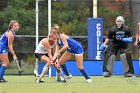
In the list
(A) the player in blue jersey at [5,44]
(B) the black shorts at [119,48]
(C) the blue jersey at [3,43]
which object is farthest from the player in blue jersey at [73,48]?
(B) the black shorts at [119,48]

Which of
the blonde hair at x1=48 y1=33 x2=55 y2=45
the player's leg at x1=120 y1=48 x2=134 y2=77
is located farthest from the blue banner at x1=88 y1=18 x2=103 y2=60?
the blonde hair at x1=48 y1=33 x2=55 y2=45

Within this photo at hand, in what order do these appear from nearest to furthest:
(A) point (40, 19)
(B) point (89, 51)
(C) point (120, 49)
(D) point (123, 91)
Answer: (D) point (123, 91), (C) point (120, 49), (B) point (89, 51), (A) point (40, 19)

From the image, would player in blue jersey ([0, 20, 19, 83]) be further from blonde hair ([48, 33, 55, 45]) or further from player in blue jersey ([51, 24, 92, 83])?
player in blue jersey ([51, 24, 92, 83])

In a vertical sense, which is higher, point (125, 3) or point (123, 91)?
point (125, 3)

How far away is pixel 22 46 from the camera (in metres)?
23.9

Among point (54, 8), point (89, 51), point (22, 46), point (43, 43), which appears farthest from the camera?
point (54, 8)

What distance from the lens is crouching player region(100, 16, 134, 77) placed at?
683 inches

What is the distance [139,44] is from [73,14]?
10.3 m

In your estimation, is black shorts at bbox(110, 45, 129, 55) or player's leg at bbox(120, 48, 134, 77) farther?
player's leg at bbox(120, 48, 134, 77)

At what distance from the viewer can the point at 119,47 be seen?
1788 centimetres

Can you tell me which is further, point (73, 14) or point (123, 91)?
point (73, 14)

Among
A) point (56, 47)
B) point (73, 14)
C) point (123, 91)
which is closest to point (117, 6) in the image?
point (73, 14)

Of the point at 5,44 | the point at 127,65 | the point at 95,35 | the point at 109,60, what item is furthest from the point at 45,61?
the point at 95,35

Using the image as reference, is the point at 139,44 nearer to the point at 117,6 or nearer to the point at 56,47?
the point at 56,47
